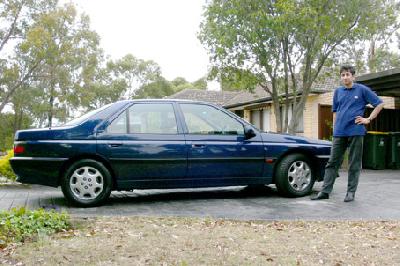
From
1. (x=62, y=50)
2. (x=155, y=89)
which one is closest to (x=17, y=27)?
(x=62, y=50)

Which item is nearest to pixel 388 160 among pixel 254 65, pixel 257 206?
pixel 254 65

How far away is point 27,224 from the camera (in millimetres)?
4484

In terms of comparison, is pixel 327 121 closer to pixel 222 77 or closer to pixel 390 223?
pixel 222 77

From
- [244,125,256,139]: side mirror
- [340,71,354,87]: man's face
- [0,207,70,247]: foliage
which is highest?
[340,71,354,87]: man's face

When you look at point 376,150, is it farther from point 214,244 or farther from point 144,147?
point 214,244

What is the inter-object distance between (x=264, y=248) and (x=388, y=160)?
1156 centimetres

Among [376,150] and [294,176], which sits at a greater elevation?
[376,150]

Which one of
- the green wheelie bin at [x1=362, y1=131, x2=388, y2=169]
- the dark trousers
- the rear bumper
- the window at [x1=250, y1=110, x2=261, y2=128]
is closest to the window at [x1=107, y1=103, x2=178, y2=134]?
the rear bumper

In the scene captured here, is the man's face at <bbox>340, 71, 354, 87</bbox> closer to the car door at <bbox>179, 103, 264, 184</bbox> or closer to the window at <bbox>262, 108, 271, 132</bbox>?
the car door at <bbox>179, 103, 264, 184</bbox>

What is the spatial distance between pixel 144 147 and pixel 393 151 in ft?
33.9

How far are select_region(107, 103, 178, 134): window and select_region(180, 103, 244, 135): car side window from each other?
0.83 feet

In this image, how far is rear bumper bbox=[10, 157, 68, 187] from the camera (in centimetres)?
597

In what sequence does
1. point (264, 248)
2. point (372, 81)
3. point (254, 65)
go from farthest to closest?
point (254, 65) → point (372, 81) → point (264, 248)

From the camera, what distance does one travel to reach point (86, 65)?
3659 cm
